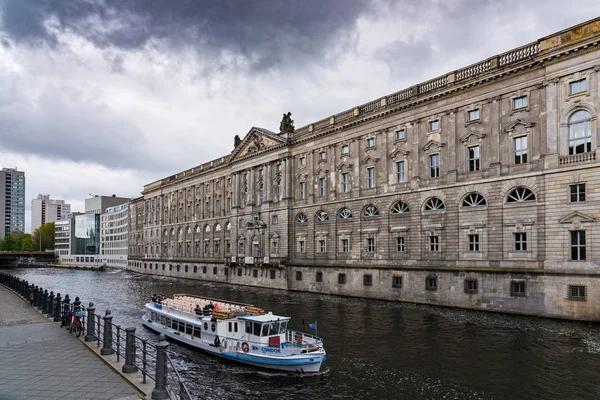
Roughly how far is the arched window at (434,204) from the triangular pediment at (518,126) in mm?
9443

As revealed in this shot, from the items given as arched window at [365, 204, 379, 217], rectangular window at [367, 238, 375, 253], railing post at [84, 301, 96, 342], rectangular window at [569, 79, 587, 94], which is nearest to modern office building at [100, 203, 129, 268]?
arched window at [365, 204, 379, 217]

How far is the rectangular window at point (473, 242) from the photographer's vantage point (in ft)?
137

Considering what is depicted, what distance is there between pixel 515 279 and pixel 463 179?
10.9m

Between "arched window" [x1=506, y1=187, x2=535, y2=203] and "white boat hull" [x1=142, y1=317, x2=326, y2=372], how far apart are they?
2526 cm

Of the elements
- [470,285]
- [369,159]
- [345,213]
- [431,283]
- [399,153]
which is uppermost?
[399,153]

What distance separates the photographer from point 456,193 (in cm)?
4416

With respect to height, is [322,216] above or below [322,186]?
below

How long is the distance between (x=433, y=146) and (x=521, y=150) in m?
9.31

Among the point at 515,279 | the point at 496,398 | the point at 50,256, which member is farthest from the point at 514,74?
the point at 50,256

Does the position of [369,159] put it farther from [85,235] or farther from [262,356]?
[85,235]

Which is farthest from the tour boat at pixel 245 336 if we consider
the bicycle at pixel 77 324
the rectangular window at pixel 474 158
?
the rectangular window at pixel 474 158

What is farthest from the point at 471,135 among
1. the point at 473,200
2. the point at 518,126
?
the point at 473,200

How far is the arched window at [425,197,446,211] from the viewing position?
45.7m

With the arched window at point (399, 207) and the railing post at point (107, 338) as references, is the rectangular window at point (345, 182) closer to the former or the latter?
the arched window at point (399, 207)
